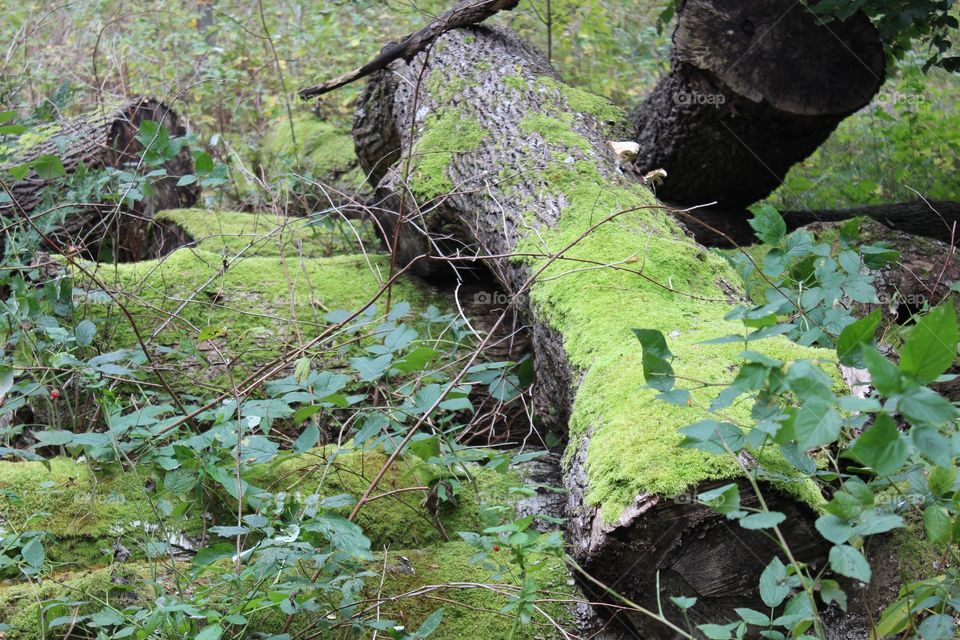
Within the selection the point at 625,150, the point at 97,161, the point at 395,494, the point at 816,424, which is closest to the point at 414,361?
the point at 395,494

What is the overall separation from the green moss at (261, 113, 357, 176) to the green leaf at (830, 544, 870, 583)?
198 inches

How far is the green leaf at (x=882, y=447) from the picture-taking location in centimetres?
137

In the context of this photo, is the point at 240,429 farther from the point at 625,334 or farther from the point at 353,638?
the point at 625,334

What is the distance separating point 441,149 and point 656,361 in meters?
2.57

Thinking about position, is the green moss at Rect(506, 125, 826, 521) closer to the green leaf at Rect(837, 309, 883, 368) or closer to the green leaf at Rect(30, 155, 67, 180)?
the green leaf at Rect(837, 309, 883, 368)

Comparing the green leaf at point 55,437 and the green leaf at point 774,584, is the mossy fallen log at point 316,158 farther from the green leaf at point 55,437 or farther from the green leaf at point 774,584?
the green leaf at point 774,584

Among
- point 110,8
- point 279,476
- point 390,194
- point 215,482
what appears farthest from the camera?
point 110,8

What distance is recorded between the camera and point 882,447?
54.5 inches

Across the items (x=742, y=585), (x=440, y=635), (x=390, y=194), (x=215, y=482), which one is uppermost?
(x=390, y=194)

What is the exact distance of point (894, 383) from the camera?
4.41ft

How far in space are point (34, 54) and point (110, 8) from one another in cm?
165

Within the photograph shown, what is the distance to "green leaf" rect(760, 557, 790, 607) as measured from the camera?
165 centimetres

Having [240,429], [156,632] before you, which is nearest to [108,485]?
[240,429]

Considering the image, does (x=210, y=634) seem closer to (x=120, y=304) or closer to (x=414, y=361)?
(x=414, y=361)
